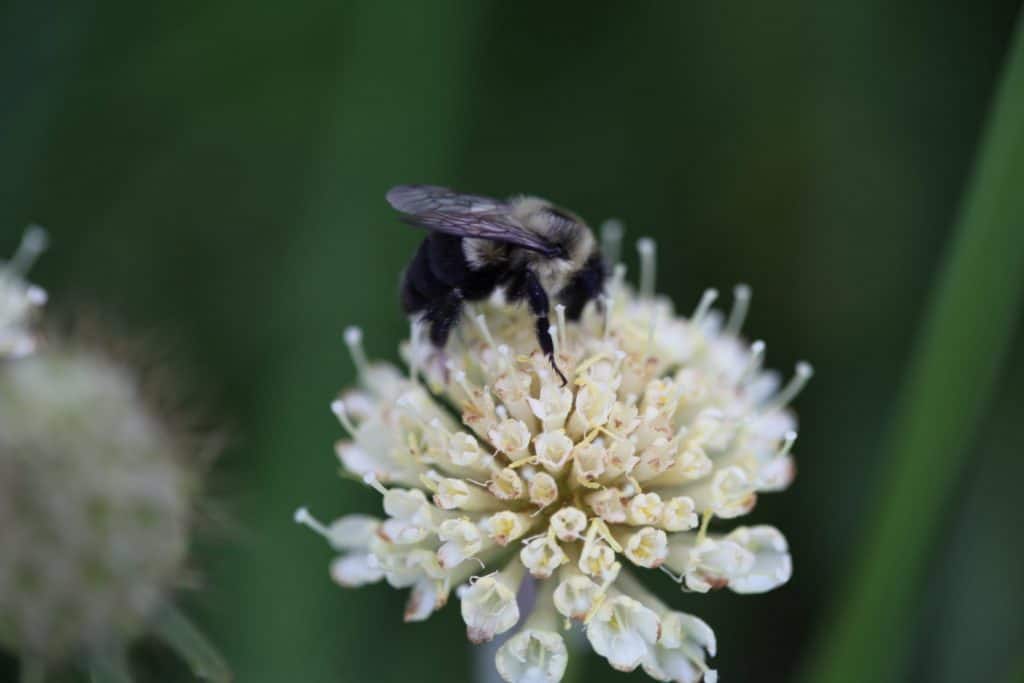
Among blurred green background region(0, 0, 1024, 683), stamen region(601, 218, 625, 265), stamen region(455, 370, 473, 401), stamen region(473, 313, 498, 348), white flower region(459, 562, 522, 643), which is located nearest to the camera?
white flower region(459, 562, 522, 643)

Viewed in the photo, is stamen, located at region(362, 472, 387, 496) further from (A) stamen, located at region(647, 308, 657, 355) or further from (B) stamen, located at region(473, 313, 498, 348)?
(A) stamen, located at region(647, 308, 657, 355)

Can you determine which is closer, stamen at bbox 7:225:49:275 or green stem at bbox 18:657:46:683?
green stem at bbox 18:657:46:683

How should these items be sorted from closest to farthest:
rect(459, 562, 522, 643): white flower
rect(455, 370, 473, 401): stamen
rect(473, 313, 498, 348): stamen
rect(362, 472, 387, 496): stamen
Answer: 1. rect(459, 562, 522, 643): white flower
2. rect(362, 472, 387, 496): stamen
3. rect(455, 370, 473, 401): stamen
4. rect(473, 313, 498, 348): stamen

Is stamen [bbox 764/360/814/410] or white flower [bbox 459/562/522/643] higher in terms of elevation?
stamen [bbox 764/360/814/410]

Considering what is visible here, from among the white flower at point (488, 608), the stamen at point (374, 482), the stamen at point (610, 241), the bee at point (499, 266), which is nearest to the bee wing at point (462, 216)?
the bee at point (499, 266)

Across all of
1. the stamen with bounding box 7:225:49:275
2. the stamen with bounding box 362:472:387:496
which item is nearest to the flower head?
the stamen with bounding box 7:225:49:275

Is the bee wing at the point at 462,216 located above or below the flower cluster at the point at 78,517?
above

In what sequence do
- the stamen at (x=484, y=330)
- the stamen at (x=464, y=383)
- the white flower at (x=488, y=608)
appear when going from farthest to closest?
the stamen at (x=484, y=330) → the stamen at (x=464, y=383) → the white flower at (x=488, y=608)

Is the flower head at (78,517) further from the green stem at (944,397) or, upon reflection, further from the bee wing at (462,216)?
the green stem at (944,397)

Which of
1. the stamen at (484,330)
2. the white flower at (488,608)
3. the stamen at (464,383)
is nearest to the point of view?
the white flower at (488,608)

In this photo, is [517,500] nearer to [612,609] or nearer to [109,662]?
[612,609]
